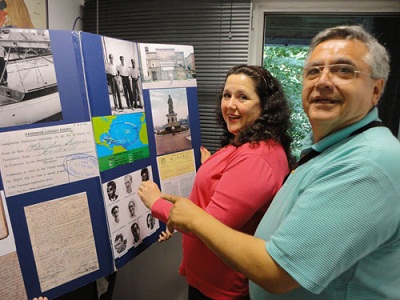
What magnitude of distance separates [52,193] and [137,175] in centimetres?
43

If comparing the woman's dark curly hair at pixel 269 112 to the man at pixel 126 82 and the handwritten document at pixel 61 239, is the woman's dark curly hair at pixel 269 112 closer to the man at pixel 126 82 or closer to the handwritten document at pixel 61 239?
the man at pixel 126 82

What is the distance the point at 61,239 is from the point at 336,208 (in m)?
1.02

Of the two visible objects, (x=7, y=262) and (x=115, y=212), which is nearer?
(x=7, y=262)

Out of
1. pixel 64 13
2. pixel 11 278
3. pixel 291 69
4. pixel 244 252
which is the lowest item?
pixel 11 278

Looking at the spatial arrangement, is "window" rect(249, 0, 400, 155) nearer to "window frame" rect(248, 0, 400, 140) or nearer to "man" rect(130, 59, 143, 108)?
"window frame" rect(248, 0, 400, 140)

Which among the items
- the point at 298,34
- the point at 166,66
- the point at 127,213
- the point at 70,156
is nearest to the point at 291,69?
the point at 298,34

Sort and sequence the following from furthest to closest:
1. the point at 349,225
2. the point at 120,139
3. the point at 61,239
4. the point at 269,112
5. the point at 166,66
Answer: the point at 166,66 < the point at 120,139 < the point at 269,112 < the point at 61,239 < the point at 349,225

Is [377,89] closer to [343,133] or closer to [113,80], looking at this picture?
[343,133]

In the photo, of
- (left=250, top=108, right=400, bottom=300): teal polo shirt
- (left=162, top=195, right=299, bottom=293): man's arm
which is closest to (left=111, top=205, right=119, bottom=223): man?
(left=162, top=195, right=299, bottom=293): man's arm

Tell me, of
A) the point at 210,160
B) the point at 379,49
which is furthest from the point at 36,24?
the point at 379,49

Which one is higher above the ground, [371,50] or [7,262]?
[371,50]

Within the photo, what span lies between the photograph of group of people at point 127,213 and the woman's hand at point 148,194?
0.25 ft

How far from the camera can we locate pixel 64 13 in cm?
215

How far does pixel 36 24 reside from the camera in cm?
182
